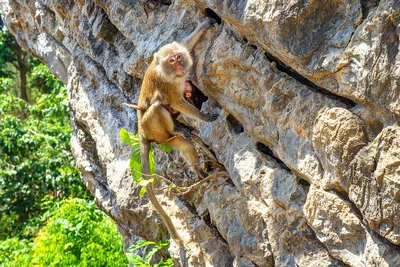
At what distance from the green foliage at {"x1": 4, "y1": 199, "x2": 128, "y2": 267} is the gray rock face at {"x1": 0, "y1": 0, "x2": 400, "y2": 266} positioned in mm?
1614

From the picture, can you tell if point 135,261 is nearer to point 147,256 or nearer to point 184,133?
point 147,256

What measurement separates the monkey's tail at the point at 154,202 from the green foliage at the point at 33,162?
7415mm

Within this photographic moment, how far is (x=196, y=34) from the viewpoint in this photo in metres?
6.45

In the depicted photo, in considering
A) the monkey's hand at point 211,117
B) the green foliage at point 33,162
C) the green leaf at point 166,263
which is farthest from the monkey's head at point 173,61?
the green foliage at point 33,162

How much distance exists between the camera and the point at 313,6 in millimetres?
4879

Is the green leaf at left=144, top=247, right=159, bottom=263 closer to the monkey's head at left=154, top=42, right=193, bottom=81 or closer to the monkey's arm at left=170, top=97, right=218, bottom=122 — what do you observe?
the monkey's arm at left=170, top=97, right=218, bottom=122

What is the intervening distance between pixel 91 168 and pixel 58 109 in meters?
5.88

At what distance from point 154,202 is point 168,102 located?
3.53ft

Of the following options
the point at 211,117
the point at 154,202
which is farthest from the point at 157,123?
the point at 154,202

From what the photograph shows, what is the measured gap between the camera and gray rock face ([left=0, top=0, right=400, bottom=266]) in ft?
14.8

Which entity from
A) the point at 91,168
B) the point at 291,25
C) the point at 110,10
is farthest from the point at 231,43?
the point at 91,168

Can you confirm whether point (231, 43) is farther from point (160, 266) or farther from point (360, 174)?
point (160, 266)

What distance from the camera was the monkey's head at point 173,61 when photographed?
6.18m

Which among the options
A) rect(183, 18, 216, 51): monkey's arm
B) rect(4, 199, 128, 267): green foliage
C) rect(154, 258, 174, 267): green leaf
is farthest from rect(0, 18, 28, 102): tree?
rect(183, 18, 216, 51): monkey's arm
